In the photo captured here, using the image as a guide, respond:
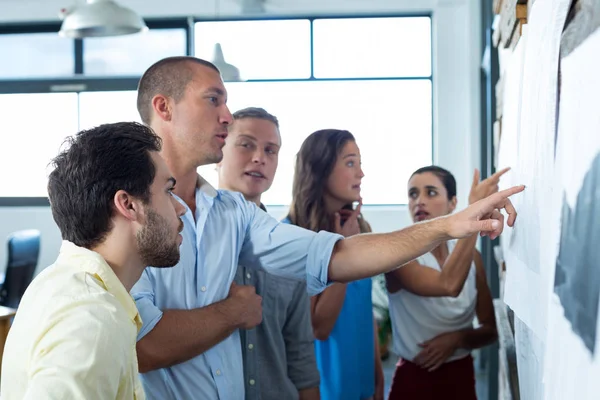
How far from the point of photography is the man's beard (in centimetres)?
126

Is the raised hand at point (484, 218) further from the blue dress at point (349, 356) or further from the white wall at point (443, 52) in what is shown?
the white wall at point (443, 52)

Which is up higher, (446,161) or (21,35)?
(21,35)

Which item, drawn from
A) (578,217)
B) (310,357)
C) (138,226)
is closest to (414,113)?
(310,357)

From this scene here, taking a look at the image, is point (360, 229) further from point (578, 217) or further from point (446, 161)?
point (446, 161)

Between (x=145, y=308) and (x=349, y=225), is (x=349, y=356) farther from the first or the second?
(x=145, y=308)

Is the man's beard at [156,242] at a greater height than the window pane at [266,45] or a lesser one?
lesser

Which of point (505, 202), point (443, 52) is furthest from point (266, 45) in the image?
point (505, 202)

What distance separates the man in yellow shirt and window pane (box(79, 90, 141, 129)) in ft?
19.9

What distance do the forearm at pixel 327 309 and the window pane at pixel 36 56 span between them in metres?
5.82

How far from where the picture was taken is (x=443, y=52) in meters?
6.61

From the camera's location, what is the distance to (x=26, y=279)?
5617 mm

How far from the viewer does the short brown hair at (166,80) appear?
1.77 meters

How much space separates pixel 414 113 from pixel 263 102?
1.49 meters

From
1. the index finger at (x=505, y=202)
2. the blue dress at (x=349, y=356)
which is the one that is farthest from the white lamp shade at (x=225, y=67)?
the index finger at (x=505, y=202)
